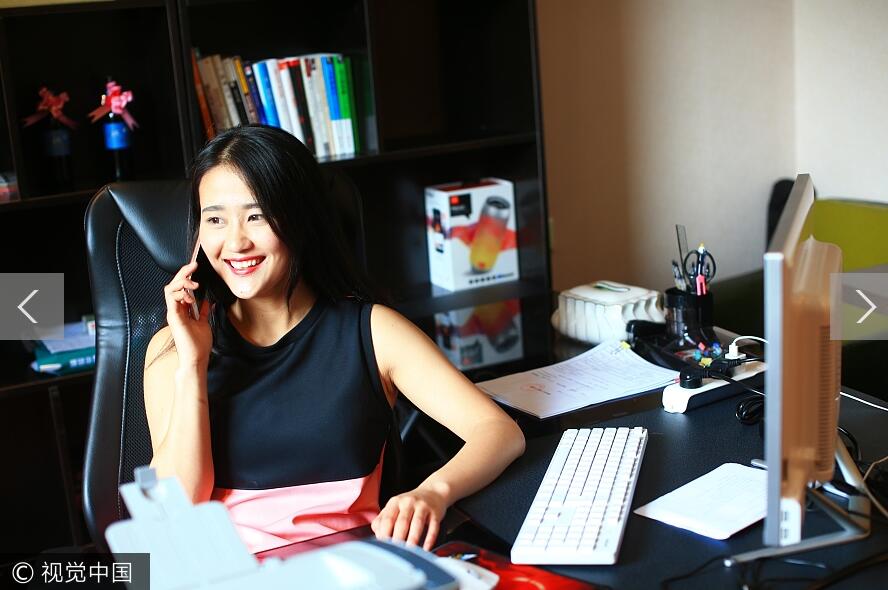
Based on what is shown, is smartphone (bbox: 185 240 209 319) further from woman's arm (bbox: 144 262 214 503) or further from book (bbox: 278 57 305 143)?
book (bbox: 278 57 305 143)

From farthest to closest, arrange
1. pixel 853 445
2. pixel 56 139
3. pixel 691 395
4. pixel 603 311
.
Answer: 1. pixel 56 139
2. pixel 603 311
3. pixel 691 395
4. pixel 853 445

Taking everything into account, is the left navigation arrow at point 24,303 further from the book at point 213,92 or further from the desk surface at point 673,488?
the desk surface at point 673,488

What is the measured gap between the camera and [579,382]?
6.35ft

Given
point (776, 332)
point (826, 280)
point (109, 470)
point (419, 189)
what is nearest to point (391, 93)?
point (419, 189)

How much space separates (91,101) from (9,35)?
23 cm

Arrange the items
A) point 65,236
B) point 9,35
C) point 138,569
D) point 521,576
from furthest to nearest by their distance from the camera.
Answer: point 65,236
point 9,35
point 521,576
point 138,569

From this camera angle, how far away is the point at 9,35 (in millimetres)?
2447

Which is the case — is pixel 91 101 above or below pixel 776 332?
above

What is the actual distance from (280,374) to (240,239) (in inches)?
8.8

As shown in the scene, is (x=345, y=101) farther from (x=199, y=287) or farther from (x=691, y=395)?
(x=691, y=395)

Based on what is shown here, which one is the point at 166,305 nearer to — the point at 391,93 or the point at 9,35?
the point at 9,35

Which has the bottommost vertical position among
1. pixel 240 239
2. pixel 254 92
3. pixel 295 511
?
pixel 295 511

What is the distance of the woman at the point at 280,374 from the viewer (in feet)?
5.22

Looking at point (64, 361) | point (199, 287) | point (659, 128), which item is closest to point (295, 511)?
point (199, 287)
